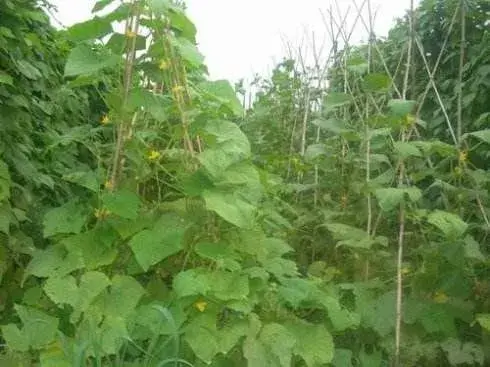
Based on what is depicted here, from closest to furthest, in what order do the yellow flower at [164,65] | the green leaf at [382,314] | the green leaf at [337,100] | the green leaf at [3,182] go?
the yellow flower at [164,65], the green leaf at [382,314], the green leaf at [3,182], the green leaf at [337,100]

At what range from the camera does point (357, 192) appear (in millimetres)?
3379

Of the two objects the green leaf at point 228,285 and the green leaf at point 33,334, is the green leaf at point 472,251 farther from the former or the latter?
the green leaf at point 33,334

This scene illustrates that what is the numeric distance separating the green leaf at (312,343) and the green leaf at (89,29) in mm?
1186

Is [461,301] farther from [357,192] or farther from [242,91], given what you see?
[242,91]

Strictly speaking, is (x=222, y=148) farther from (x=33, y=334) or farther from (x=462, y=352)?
(x=462, y=352)

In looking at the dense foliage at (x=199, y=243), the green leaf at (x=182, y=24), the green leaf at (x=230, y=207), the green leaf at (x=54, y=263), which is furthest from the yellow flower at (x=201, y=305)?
the green leaf at (x=182, y=24)

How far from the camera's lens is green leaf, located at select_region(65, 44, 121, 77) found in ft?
7.48

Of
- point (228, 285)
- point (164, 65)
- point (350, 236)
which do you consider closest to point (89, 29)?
point (164, 65)

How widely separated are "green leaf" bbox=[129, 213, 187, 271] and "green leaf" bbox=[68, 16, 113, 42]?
0.67 meters

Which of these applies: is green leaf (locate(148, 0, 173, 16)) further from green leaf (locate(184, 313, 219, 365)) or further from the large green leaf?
green leaf (locate(184, 313, 219, 365))

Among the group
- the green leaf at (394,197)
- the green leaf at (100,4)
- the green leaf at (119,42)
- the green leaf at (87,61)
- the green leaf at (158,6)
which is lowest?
the green leaf at (394,197)

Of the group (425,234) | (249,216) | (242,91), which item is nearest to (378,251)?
(425,234)

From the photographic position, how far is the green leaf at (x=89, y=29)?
2354mm

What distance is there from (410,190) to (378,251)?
1.62 feet
